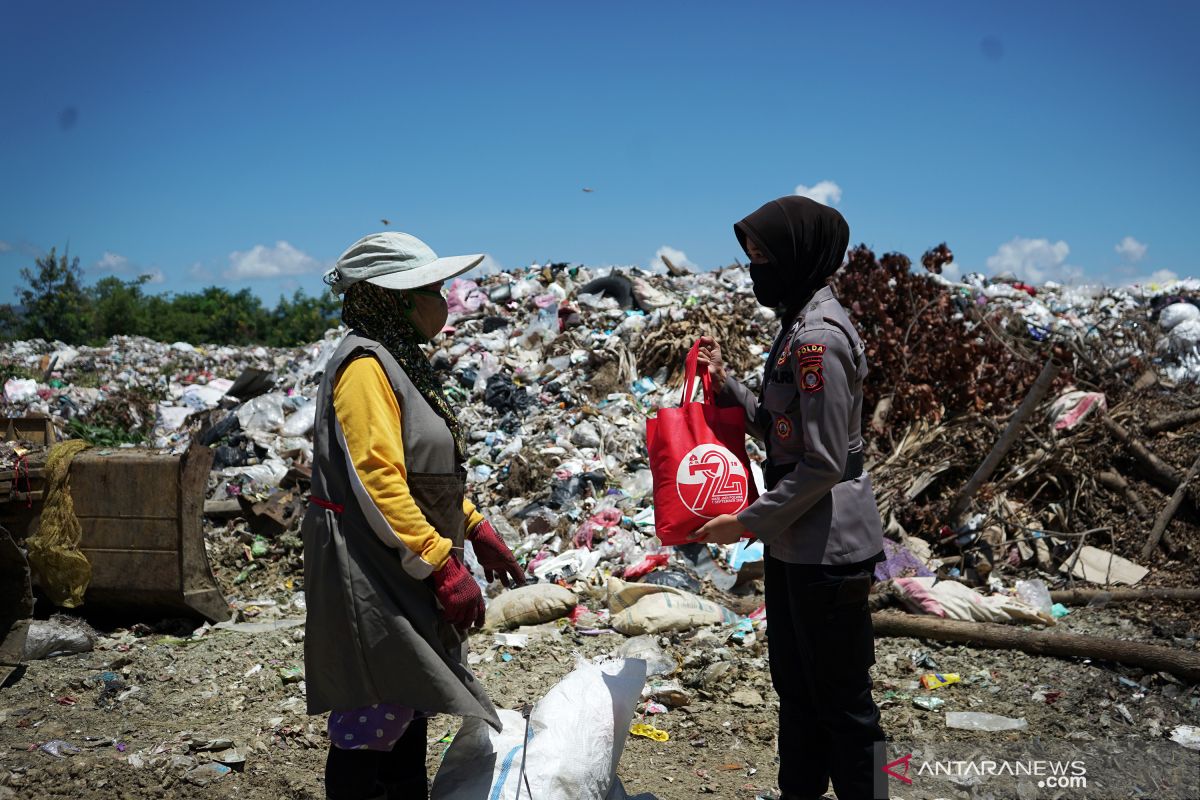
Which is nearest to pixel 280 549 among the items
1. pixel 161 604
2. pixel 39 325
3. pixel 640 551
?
pixel 161 604

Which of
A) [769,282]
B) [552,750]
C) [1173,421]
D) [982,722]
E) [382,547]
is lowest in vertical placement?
[982,722]

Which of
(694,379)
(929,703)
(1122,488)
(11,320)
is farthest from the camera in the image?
(11,320)

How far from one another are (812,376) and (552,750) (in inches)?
46.9

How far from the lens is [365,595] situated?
6.77 feet

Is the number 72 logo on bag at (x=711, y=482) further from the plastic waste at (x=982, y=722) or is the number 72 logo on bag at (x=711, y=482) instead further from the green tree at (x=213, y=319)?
the green tree at (x=213, y=319)

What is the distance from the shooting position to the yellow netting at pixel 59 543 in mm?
4621

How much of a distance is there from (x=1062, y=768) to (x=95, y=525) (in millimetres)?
4639

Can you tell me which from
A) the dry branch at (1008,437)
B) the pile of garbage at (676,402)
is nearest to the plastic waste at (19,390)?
the pile of garbage at (676,402)

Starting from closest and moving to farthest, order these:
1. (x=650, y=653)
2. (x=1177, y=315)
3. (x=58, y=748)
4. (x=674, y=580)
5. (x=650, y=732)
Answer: (x=58, y=748), (x=650, y=732), (x=650, y=653), (x=674, y=580), (x=1177, y=315)

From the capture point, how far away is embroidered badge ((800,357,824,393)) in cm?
211

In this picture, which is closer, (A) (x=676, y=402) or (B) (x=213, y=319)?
(A) (x=676, y=402)

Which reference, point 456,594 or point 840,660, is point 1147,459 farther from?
point 456,594

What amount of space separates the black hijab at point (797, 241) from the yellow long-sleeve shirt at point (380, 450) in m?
1.01

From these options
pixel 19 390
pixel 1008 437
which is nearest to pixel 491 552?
pixel 1008 437
